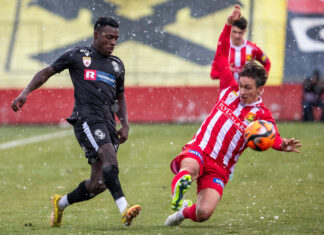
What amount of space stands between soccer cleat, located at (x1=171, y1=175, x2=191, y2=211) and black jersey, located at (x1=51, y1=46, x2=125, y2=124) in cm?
103

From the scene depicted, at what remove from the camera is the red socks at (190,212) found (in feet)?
19.0

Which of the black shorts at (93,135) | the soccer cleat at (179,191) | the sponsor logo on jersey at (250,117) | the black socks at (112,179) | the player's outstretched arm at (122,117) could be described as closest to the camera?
the soccer cleat at (179,191)

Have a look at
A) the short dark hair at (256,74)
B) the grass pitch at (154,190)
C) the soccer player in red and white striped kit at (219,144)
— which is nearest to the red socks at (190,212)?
the soccer player in red and white striped kit at (219,144)

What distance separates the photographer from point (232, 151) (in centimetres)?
595

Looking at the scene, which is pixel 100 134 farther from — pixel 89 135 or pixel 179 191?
pixel 179 191

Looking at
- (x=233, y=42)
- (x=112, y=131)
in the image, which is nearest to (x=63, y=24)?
(x=233, y=42)

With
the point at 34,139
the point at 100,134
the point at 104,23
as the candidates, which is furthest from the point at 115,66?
the point at 34,139

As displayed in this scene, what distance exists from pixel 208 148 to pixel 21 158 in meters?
6.74

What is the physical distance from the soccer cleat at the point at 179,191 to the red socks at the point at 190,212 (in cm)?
57

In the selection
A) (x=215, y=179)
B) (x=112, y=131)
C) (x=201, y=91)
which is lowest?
(x=201, y=91)

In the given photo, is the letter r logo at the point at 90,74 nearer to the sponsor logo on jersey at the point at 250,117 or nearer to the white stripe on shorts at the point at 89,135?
the white stripe on shorts at the point at 89,135

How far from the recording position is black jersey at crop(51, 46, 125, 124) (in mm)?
5926

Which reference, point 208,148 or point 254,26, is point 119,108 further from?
point 254,26

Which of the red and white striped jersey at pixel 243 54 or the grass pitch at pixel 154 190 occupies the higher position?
the red and white striped jersey at pixel 243 54
